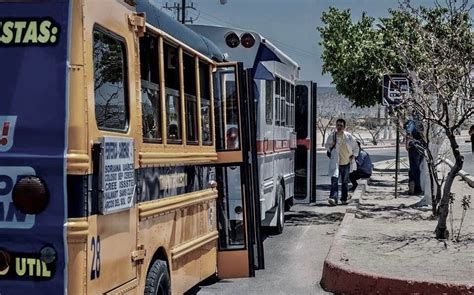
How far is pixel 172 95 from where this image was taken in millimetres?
6301

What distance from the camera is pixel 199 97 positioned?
722cm

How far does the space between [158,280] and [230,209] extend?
2.45 metres

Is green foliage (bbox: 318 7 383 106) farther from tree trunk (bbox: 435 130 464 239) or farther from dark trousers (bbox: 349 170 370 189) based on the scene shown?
tree trunk (bbox: 435 130 464 239)

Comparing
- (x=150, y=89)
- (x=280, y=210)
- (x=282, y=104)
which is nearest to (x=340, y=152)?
(x=282, y=104)

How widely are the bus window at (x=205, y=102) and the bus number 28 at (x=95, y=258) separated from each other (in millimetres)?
3022

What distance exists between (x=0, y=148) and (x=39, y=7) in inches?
31.7

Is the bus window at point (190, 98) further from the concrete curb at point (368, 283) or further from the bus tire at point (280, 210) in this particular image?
the bus tire at point (280, 210)

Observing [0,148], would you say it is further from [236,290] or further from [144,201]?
[236,290]

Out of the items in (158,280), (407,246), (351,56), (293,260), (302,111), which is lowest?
(293,260)

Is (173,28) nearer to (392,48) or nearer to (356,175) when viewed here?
(392,48)

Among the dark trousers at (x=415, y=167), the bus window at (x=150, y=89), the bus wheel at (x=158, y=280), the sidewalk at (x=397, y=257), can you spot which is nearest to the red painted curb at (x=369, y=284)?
the sidewalk at (x=397, y=257)

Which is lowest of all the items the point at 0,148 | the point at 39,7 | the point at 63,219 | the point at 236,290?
the point at 236,290

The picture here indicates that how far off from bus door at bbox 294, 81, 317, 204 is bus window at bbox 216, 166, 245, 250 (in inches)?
258

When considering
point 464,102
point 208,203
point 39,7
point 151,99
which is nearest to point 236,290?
point 208,203
